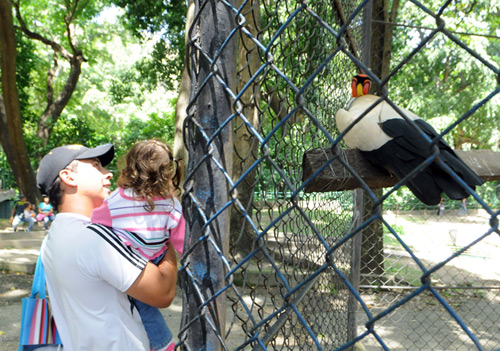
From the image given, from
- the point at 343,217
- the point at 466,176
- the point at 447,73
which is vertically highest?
the point at 447,73

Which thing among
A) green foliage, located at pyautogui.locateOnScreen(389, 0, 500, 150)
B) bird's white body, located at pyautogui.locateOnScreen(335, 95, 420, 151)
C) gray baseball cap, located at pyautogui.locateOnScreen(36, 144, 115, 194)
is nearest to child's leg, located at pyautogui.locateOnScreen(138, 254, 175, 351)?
gray baseball cap, located at pyautogui.locateOnScreen(36, 144, 115, 194)

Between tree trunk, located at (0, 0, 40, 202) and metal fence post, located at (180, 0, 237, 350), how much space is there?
35.4 feet

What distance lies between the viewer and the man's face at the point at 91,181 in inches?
67.2

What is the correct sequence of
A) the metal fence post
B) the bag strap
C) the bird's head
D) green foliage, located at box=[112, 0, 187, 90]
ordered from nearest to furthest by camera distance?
the metal fence post → the bag strap → the bird's head → green foliage, located at box=[112, 0, 187, 90]

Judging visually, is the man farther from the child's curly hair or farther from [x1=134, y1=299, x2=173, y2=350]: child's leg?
Result: the child's curly hair

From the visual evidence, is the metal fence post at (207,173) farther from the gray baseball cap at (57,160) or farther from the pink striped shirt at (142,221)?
the gray baseball cap at (57,160)

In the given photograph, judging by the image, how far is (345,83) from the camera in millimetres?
3391

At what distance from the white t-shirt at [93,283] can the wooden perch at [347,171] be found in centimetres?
67

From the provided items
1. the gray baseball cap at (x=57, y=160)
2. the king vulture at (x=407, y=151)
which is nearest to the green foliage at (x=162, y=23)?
the gray baseball cap at (x=57, y=160)

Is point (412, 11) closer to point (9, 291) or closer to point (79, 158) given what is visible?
point (9, 291)

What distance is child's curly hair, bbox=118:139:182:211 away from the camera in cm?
159

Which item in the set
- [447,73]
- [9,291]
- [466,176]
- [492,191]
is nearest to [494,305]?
[466,176]

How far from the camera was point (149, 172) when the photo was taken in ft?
5.38

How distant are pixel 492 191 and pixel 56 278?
729 inches
